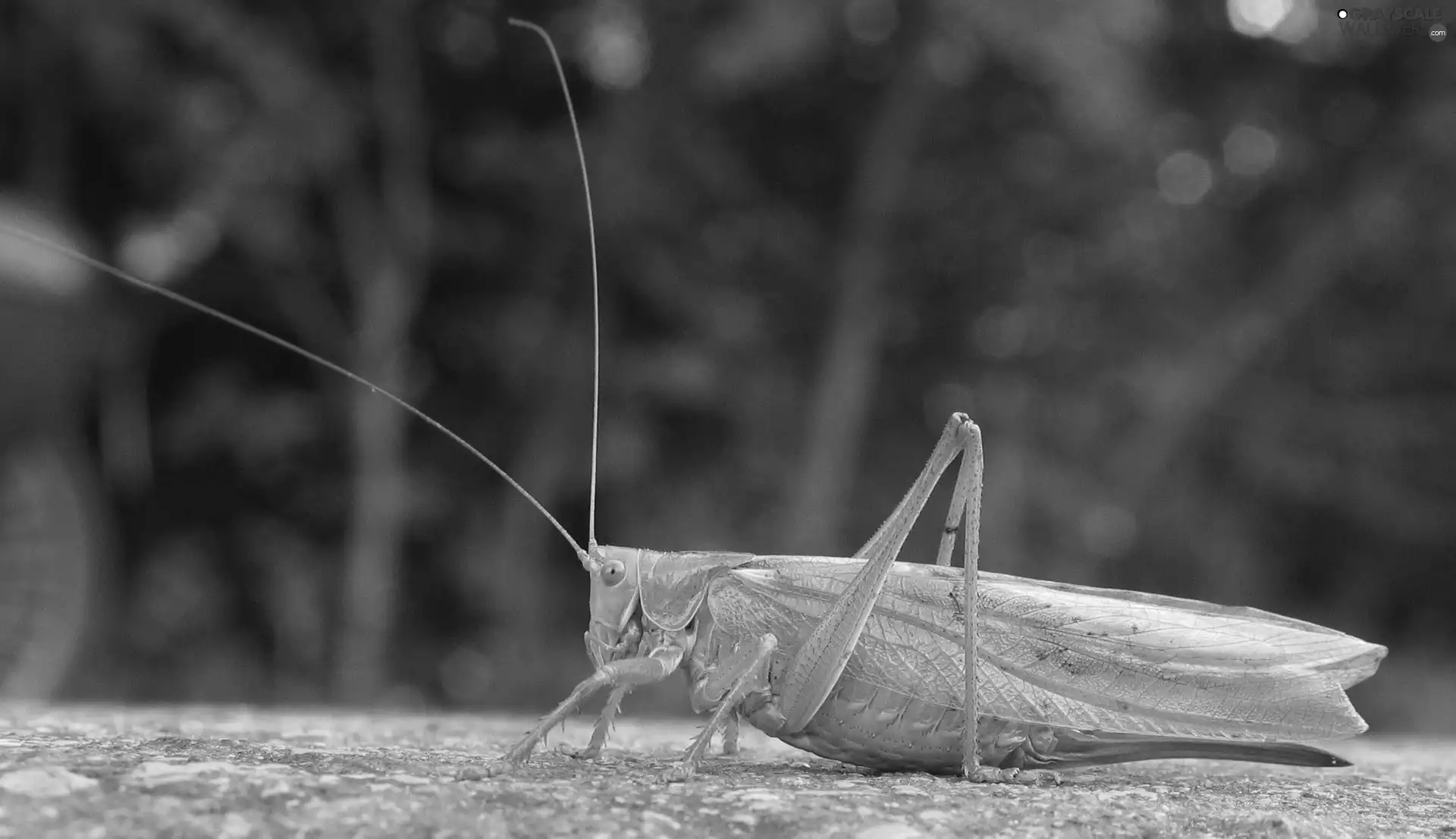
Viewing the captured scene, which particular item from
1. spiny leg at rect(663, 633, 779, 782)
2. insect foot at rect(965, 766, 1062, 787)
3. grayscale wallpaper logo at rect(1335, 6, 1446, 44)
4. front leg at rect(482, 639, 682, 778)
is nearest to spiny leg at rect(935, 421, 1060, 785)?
insect foot at rect(965, 766, 1062, 787)

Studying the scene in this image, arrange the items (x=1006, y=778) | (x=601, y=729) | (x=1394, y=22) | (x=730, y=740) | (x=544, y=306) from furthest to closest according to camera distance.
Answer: (x=1394, y=22), (x=544, y=306), (x=730, y=740), (x=601, y=729), (x=1006, y=778)

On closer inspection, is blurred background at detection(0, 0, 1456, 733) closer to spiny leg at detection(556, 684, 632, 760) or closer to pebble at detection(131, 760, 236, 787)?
spiny leg at detection(556, 684, 632, 760)

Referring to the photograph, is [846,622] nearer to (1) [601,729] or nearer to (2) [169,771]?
(1) [601,729]

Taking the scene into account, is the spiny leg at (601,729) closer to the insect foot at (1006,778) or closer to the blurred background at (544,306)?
the insect foot at (1006,778)

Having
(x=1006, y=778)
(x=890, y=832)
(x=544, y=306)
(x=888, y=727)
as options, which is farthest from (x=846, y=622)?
(x=544, y=306)

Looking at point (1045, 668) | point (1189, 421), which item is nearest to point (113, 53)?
point (1045, 668)

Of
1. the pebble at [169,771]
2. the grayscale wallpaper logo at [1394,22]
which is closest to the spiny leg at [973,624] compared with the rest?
the pebble at [169,771]
